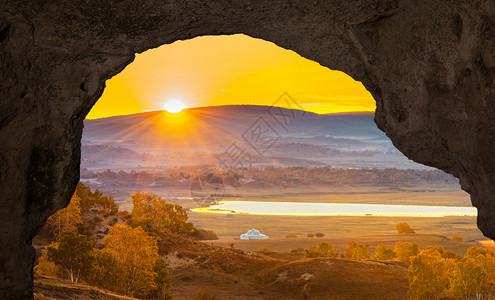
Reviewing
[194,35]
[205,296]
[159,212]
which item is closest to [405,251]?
[159,212]

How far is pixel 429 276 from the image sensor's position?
3622cm

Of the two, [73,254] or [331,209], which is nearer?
[73,254]

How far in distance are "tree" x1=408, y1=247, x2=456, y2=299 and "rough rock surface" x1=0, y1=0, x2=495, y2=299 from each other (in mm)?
26967

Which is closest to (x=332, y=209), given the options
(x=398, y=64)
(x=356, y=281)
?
(x=356, y=281)

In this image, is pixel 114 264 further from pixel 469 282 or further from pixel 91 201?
pixel 91 201

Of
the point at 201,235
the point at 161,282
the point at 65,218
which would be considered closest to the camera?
the point at 161,282

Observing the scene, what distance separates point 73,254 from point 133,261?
21.0ft

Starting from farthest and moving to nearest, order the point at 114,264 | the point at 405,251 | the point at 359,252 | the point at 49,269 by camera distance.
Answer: the point at 359,252, the point at 405,251, the point at 114,264, the point at 49,269

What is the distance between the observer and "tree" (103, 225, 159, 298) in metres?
32.5

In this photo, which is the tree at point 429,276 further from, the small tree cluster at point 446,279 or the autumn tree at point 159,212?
the autumn tree at point 159,212

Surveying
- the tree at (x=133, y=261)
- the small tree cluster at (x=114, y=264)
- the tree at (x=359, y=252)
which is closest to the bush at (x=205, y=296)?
the small tree cluster at (x=114, y=264)

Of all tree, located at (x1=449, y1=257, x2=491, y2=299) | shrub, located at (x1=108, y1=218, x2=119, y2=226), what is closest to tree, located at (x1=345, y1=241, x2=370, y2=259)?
tree, located at (x1=449, y1=257, x2=491, y2=299)

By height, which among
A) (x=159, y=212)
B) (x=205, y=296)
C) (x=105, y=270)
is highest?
(x=159, y=212)

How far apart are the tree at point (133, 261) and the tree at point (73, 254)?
457 centimetres
